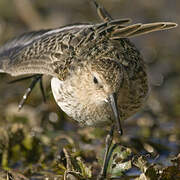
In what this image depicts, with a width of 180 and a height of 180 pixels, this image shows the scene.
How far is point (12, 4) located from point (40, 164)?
624 cm

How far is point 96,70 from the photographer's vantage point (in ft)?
16.5

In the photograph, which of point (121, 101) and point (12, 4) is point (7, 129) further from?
point (12, 4)

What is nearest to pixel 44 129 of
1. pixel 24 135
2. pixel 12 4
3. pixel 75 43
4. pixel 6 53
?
pixel 24 135

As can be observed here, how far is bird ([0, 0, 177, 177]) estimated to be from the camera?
501 centimetres

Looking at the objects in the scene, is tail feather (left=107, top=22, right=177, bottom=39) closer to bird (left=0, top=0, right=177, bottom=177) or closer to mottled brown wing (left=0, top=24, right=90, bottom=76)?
bird (left=0, top=0, right=177, bottom=177)

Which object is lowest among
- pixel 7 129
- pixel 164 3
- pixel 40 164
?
pixel 40 164

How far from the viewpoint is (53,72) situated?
5266 mm

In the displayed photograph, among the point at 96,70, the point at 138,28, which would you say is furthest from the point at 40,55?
the point at 138,28

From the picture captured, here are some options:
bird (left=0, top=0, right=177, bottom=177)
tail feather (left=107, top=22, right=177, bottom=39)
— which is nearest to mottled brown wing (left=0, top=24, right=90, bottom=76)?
bird (left=0, top=0, right=177, bottom=177)

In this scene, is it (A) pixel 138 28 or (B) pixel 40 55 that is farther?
(B) pixel 40 55

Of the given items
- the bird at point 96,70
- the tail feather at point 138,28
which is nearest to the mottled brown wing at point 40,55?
the bird at point 96,70

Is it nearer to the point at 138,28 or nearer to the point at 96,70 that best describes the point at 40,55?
the point at 96,70

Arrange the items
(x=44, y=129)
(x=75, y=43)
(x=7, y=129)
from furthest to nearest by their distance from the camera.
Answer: (x=44, y=129) < (x=7, y=129) < (x=75, y=43)

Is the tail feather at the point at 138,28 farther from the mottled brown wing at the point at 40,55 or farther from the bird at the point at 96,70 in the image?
the mottled brown wing at the point at 40,55
